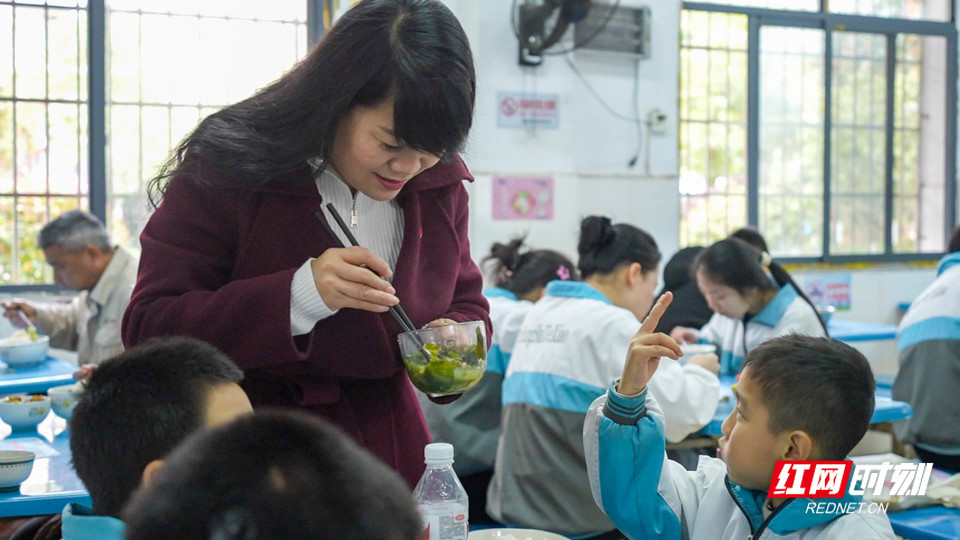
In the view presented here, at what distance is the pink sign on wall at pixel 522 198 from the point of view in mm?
5164

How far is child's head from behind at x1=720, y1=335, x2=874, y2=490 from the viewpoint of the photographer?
163 cm

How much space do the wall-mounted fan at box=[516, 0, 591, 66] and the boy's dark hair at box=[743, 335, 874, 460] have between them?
3.72 meters

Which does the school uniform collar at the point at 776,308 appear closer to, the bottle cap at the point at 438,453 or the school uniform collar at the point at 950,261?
the school uniform collar at the point at 950,261

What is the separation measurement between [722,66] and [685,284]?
6.99 ft

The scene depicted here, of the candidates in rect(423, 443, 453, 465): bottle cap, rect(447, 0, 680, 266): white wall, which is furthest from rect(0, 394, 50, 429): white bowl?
rect(447, 0, 680, 266): white wall

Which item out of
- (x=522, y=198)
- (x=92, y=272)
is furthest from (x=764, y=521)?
(x=522, y=198)

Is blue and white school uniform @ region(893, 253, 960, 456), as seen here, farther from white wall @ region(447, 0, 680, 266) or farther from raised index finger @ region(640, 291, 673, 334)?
raised index finger @ region(640, 291, 673, 334)

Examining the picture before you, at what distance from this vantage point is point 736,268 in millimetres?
3654

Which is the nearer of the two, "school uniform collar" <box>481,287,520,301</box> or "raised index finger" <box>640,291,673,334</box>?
"raised index finger" <box>640,291,673,334</box>

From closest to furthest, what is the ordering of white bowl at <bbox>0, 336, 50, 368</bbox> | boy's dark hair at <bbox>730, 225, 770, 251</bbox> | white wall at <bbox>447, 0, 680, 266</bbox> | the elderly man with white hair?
white bowl at <bbox>0, 336, 50, 368</bbox>
the elderly man with white hair
boy's dark hair at <bbox>730, 225, 770, 251</bbox>
white wall at <bbox>447, 0, 680, 266</bbox>

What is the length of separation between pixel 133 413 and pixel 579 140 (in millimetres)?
4547

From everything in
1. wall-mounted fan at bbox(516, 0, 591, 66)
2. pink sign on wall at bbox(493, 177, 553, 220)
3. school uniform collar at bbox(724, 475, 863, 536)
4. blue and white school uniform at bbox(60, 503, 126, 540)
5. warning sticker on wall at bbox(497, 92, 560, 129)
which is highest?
wall-mounted fan at bbox(516, 0, 591, 66)

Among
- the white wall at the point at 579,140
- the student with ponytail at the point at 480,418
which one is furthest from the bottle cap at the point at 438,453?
the white wall at the point at 579,140

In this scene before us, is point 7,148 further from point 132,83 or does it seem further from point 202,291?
point 202,291
